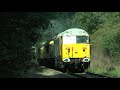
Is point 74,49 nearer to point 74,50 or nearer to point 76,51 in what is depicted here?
point 74,50

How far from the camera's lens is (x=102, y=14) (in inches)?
1240

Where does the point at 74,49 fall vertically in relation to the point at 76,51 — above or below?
above

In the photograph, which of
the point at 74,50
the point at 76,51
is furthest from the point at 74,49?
the point at 76,51
